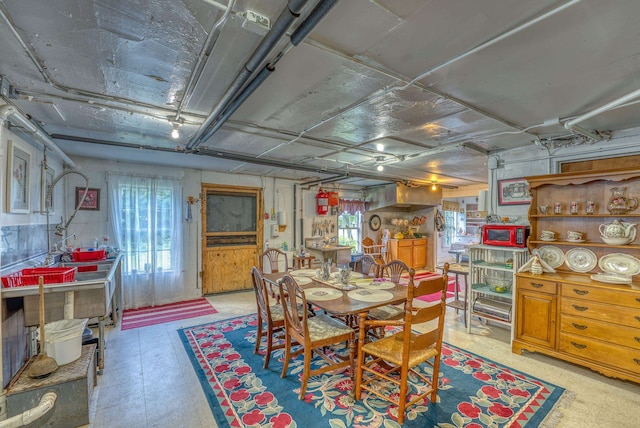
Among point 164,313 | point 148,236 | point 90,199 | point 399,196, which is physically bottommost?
point 164,313

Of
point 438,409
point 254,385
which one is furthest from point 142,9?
point 438,409

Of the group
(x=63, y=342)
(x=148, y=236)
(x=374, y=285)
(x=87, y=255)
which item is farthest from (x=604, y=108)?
(x=148, y=236)

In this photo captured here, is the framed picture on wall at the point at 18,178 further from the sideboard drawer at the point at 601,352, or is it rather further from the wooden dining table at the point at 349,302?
the sideboard drawer at the point at 601,352

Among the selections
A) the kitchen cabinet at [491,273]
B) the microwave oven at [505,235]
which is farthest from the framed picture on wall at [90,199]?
the microwave oven at [505,235]

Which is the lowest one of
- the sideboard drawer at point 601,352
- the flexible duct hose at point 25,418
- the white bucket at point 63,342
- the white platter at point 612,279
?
the sideboard drawer at point 601,352

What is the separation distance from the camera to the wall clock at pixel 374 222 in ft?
→ 25.0

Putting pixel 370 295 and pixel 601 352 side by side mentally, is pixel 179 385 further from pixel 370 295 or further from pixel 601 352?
pixel 601 352

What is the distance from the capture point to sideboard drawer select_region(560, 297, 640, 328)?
2439 millimetres

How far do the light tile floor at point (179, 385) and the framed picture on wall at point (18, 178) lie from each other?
65.7 inches

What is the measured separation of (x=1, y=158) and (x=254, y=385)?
2.60m

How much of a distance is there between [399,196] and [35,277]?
6.16 metres

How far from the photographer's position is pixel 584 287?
106 inches

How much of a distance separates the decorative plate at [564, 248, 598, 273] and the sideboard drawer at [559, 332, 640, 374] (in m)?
0.83

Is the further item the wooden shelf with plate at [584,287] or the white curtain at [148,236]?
the white curtain at [148,236]
